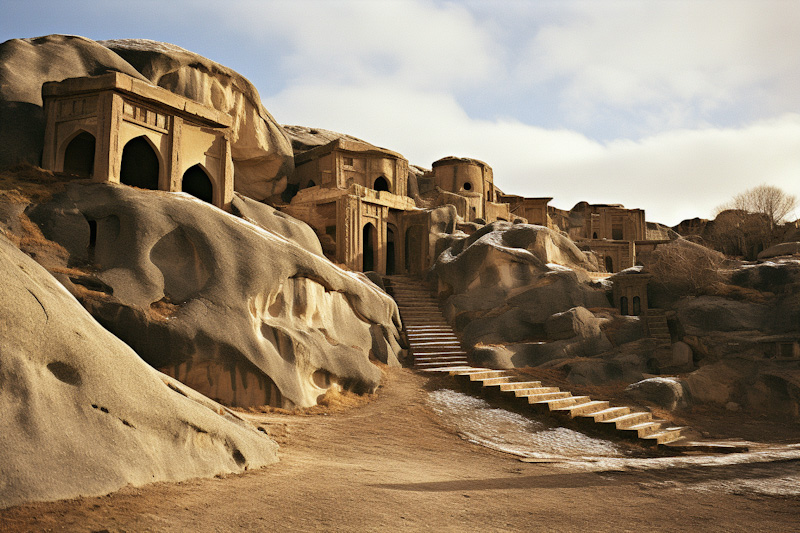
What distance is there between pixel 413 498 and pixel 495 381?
9802 millimetres

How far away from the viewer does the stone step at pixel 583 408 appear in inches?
540

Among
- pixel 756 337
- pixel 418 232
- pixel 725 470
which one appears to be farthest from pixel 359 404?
pixel 418 232

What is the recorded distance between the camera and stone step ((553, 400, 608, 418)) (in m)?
13.7

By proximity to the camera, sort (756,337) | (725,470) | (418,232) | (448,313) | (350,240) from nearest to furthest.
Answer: (725,470)
(756,337)
(448,313)
(350,240)
(418,232)

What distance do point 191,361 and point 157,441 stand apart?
6.41 metres

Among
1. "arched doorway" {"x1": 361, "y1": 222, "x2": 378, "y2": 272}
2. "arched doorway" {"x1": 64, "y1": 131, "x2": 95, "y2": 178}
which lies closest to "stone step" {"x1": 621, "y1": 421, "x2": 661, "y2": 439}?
"arched doorway" {"x1": 64, "y1": 131, "x2": 95, "y2": 178}

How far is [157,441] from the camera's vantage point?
617 cm

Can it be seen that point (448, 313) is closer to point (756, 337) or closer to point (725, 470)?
point (756, 337)

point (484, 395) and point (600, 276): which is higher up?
point (600, 276)

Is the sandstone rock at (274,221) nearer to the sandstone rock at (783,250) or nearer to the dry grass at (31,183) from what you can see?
the dry grass at (31,183)

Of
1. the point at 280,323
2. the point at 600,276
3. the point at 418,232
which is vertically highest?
the point at 418,232

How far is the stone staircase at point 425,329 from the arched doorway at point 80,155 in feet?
38.1

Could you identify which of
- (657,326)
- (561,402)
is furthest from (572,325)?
(561,402)

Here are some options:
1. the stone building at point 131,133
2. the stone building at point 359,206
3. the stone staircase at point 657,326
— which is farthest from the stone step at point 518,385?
the stone building at point 359,206
